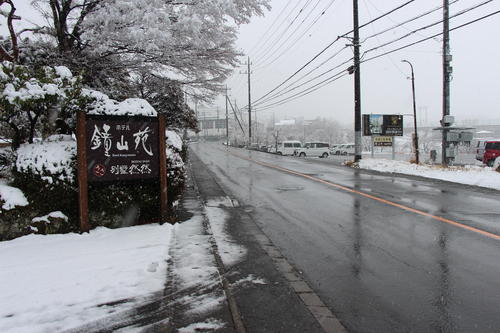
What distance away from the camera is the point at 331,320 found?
3.23 m

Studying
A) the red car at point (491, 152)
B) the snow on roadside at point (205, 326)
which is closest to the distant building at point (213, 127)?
the red car at point (491, 152)

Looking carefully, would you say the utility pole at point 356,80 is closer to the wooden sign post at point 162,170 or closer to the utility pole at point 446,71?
the utility pole at point 446,71

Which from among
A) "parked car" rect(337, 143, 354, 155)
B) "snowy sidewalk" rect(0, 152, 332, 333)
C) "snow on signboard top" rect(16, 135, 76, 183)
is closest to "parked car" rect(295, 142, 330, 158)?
"parked car" rect(337, 143, 354, 155)

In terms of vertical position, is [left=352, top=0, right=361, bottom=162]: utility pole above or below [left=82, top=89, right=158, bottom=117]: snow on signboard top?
above

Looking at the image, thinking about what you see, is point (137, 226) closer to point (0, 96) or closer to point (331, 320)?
point (0, 96)

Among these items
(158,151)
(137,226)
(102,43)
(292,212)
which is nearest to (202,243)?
(137,226)

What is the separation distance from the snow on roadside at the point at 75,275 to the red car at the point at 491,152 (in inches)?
990

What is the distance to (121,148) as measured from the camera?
6180 millimetres

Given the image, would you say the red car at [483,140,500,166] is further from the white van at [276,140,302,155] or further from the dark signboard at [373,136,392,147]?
the white van at [276,140,302,155]

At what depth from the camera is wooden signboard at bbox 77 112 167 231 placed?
5770 mm

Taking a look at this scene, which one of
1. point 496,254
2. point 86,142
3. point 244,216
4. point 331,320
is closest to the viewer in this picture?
point 331,320

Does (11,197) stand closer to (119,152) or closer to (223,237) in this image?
(119,152)

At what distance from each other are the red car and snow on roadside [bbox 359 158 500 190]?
9.83m

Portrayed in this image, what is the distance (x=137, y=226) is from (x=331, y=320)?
4222mm
